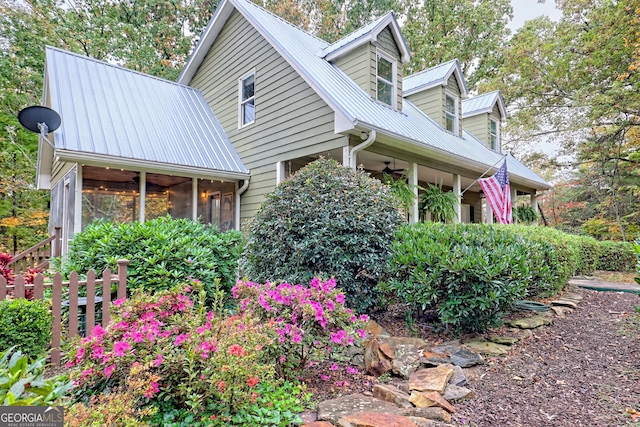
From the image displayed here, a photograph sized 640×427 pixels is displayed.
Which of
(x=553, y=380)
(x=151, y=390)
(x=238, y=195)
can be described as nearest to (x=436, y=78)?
(x=238, y=195)

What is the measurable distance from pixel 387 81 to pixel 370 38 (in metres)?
1.11

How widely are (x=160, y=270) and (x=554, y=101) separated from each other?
55.2ft

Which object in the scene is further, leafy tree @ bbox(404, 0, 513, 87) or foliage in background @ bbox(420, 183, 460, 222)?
leafy tree @ bbox(404, 0, 513, 87)

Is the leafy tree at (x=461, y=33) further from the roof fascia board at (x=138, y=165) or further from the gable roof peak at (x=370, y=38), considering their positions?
the roof fascia board at (x=138, y=165)

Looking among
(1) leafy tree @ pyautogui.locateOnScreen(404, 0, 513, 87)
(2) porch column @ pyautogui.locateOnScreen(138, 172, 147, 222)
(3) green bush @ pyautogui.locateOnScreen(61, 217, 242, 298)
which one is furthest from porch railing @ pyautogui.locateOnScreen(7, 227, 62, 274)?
(1) leafy tree @ pyautogui.locateOnScreen(404, 0, 513, 87)

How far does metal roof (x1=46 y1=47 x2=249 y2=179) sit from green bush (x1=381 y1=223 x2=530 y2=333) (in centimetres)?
527

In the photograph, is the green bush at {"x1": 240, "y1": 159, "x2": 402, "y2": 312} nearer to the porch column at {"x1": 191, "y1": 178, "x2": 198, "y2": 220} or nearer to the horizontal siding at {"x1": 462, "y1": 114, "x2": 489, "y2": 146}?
the porch column at {"x1": 191, "y1": 178, "x2": 198, "y2": 220}

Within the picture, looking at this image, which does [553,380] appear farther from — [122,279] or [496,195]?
[496,195]

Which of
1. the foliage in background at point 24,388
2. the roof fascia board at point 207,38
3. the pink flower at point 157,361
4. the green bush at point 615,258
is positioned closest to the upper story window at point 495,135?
the green bush at point 615,258

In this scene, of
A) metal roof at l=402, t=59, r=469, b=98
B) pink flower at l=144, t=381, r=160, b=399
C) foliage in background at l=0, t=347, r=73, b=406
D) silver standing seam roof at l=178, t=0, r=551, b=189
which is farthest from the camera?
metal roof at l=402, t=59, r=469, b=98

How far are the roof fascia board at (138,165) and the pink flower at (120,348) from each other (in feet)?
16.7

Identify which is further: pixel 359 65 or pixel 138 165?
pixel 359 65

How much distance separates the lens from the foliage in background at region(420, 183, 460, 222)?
26.8 feet

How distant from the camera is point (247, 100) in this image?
27.6 feet
